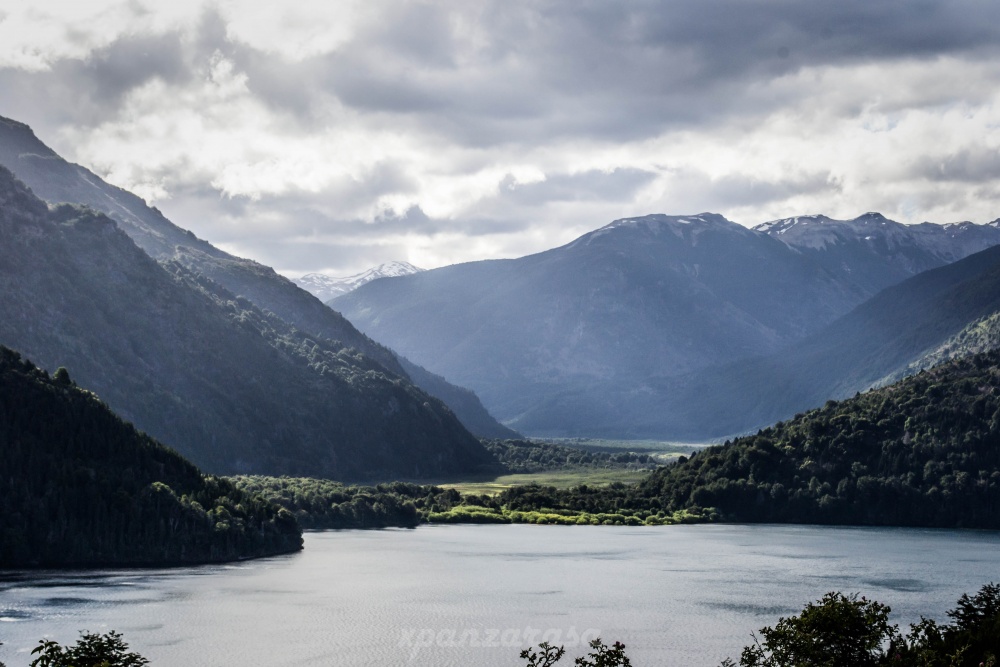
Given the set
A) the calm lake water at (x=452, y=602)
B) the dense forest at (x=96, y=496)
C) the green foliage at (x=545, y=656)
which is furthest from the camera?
the dense forest at (x=96, y=496)

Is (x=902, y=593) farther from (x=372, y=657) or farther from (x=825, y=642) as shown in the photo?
(x=825, y=642)

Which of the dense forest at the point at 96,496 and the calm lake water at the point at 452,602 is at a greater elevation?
the dense forest at the point at 96,496

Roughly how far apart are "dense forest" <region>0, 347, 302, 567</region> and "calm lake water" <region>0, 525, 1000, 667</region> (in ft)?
30.8

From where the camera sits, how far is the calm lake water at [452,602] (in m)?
106

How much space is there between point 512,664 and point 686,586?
190ft

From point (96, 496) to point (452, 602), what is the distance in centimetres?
6534

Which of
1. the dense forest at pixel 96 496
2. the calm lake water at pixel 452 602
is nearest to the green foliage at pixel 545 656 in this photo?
the calm lake water at pixel 452 602

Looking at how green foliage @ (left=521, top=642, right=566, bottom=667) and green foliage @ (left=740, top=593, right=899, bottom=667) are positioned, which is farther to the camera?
green foliage @ (left=740, top=593, right=899, bottom=667)

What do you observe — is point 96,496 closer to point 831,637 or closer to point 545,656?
point 545,656

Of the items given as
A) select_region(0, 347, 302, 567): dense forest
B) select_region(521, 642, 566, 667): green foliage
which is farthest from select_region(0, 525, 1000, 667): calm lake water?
select_region(521, 642, 566, 667): green foliage

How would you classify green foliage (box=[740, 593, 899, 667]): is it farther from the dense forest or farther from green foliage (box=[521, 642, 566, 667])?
the dense forest

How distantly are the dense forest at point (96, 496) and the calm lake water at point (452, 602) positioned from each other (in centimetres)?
940

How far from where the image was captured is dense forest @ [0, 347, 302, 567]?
536ft

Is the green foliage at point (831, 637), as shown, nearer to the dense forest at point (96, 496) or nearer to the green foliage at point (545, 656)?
the green foliage at point (545, 656)
